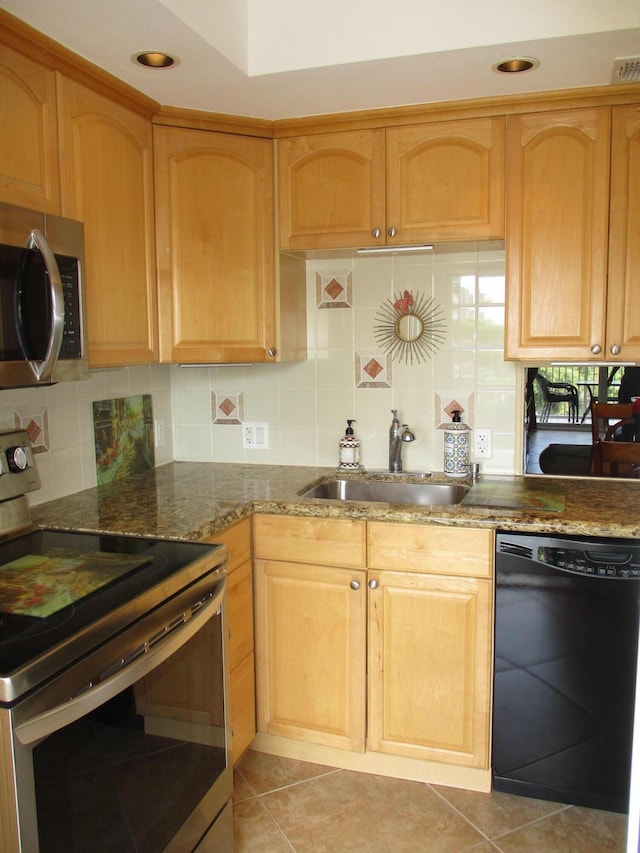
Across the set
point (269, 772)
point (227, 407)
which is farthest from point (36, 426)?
point (269, 772)

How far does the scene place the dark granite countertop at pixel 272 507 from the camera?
6.38 ft

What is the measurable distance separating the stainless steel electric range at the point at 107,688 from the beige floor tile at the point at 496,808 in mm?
739

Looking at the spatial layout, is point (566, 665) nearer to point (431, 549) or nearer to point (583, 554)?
point (583, 554)

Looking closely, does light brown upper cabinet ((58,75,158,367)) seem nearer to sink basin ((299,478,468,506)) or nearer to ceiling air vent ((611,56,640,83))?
sink basin ((299,478,468,506))

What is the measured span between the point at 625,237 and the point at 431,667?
144 centimetres

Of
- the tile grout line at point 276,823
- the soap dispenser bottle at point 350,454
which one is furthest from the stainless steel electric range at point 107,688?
the soap dispenser bottle at point 350,454

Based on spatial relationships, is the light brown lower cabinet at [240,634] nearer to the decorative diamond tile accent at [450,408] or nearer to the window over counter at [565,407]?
the decorative diamond tile accent at [450,408]

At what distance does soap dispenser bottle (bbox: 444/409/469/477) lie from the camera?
2.52m

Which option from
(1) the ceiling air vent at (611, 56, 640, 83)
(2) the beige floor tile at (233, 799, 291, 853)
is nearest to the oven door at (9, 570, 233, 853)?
(2) the beige floor tile at (233, 799, 291, 853)

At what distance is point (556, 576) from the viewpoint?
6.41 feet

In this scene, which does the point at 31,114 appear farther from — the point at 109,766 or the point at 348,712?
the point at 348,712

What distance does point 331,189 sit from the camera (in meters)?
2.38

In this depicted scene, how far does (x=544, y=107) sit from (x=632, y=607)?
59.3 inches

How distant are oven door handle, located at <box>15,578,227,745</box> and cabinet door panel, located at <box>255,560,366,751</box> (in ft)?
1.83
